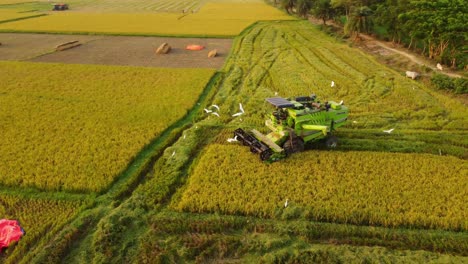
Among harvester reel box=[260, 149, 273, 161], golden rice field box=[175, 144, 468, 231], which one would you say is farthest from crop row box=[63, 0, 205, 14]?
golden rice field box=[175, 144, 468, 231]

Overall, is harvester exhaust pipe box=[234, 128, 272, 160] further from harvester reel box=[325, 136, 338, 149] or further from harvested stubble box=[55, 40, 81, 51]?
harvested stubble box=[55, 40, 81, 51]

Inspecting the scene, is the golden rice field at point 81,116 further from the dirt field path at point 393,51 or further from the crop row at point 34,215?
the dirt field path at point 393,51

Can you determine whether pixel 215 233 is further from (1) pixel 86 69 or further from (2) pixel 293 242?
(1) pixel 86 69

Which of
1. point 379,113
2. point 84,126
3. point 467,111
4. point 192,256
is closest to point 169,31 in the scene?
point 84,126

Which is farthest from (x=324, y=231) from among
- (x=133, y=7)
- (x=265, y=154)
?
(x=133, y=7)

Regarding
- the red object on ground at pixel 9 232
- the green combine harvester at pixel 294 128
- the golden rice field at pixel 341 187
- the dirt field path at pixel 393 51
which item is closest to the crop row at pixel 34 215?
the red object on ground at pixel 9 232

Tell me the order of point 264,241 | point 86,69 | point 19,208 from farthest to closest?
point 86,69 < point 19,208 < point 264,241
